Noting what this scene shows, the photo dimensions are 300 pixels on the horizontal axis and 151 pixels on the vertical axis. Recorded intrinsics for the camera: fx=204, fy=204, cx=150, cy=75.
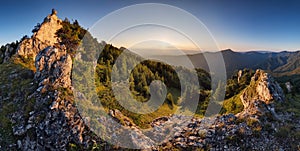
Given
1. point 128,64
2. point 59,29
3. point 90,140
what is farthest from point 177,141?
point 59,29

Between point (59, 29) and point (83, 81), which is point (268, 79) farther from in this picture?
point (59, 29)

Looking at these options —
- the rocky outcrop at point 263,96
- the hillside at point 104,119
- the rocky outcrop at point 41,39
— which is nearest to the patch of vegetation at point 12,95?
the hillside at point 104,119

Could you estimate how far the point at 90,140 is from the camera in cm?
1557

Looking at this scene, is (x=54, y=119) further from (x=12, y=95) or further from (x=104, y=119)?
(x=12, y=95)

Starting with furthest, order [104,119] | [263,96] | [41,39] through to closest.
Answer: [41,39] < [263,96] < [104,119]

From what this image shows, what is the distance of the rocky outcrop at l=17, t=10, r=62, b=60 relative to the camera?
34594 millimetres

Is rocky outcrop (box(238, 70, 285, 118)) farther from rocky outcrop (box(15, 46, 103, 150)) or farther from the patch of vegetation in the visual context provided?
the patch of vegetation

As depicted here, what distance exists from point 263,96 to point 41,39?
37.5 m

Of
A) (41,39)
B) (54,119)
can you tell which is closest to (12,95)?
(54,119)

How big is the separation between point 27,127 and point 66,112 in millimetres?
3368

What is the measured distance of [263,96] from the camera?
23.3 metres

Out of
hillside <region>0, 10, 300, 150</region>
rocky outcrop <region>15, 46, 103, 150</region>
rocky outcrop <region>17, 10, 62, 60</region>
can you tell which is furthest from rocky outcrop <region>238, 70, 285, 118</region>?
rocky outcrop <region>17, 10, 62, 60</region>

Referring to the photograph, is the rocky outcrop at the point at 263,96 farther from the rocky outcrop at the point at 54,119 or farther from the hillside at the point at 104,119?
the rocky outcrop at the point at 54,119

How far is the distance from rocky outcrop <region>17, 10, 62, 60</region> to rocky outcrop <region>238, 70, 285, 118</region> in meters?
33.6
